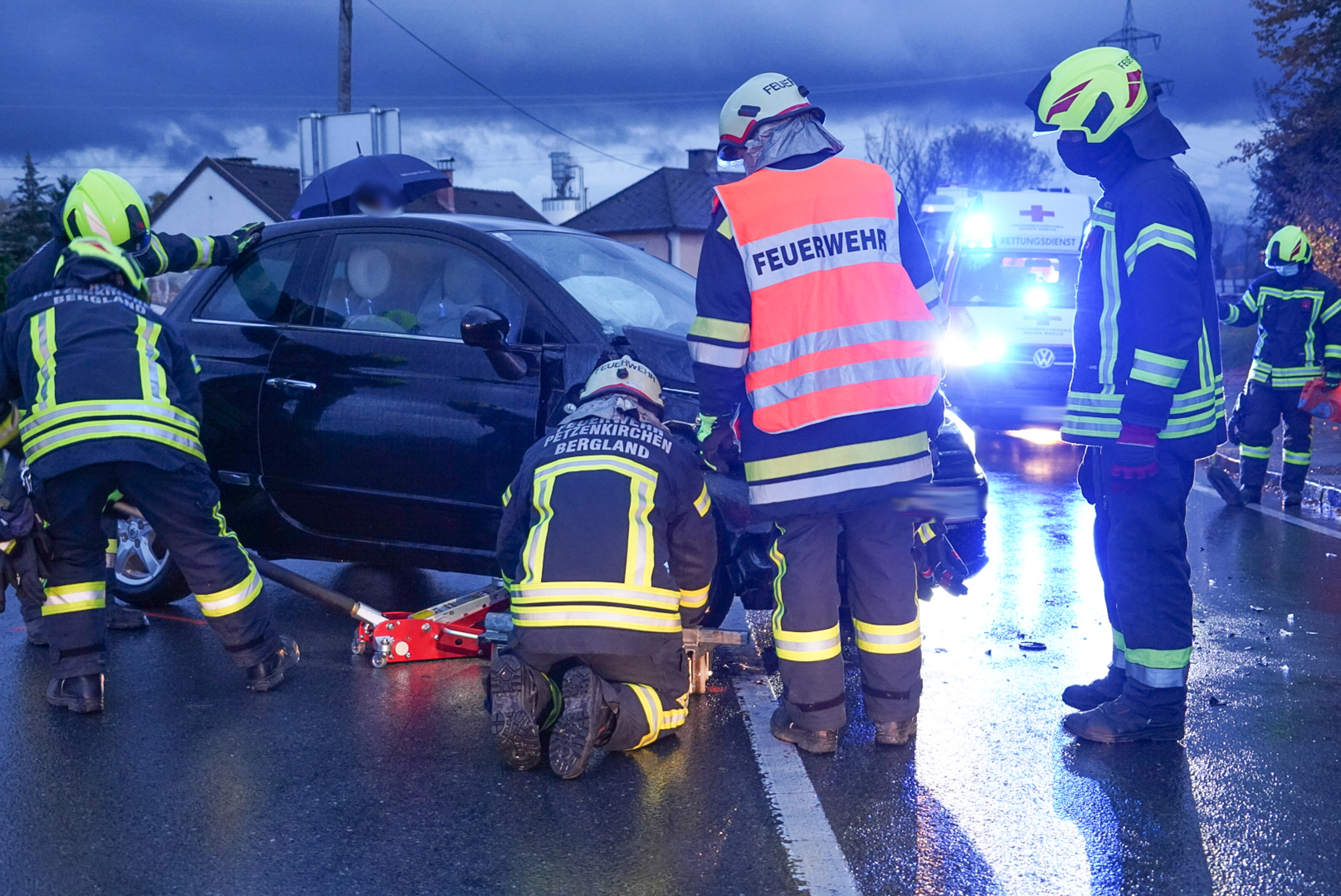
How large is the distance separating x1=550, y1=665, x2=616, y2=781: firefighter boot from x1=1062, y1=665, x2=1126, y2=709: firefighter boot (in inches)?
66.9

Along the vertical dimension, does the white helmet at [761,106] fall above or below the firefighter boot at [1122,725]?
above

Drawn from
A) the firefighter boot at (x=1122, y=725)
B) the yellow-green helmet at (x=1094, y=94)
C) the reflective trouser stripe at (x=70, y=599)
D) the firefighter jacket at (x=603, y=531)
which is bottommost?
the firefighter boot at (x=1122, y=725)

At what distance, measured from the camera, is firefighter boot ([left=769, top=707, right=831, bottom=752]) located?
12.5 feet

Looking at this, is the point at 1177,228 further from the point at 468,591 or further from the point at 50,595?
the point at 50,595

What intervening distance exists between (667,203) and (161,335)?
50751mm

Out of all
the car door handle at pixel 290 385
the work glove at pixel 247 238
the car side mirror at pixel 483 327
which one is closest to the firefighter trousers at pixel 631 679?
the car side mirror at pixel 483 327

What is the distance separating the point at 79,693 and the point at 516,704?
1.82 meters

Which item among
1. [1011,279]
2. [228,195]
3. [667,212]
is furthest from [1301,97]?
[228,195]

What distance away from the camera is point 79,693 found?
4234mm

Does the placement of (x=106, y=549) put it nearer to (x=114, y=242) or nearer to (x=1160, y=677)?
(x=114, y=242)

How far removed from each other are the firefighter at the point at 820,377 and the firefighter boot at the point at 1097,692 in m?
0.69

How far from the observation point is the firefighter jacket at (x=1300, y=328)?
26.5 feet

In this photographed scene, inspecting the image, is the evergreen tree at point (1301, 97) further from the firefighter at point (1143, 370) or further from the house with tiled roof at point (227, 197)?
the house with tiled roof at point (227, 197)

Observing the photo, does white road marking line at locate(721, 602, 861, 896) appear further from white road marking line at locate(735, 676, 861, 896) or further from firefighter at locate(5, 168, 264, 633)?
firefighter at locate(5, 168, 264, 633)
